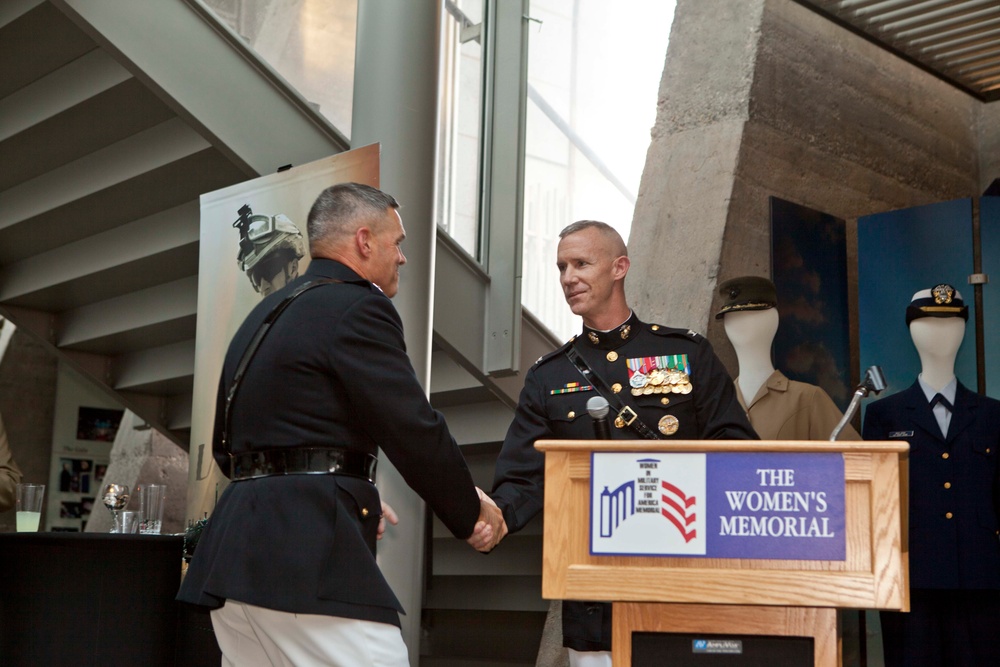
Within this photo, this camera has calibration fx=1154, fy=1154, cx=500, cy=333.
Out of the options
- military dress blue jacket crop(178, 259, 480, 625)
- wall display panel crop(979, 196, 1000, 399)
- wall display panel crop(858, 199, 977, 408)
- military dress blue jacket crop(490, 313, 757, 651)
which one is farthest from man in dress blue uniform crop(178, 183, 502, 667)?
wall display panel crop(979, 196, 1000, 399)

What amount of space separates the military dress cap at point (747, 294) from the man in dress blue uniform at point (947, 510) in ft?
2.04

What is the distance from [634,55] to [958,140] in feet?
5.48

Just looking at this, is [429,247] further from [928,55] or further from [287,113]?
[928,55]

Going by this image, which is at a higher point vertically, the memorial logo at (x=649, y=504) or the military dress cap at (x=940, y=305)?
the military dress cap at (x=940, y=305)

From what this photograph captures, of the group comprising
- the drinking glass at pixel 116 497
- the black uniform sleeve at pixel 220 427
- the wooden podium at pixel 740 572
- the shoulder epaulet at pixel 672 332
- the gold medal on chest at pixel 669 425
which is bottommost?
the wooden podium at pixel 740 572

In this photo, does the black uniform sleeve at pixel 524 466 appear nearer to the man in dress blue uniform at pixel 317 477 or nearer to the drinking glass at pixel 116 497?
the man in dress blue uniform at pixel 317 477

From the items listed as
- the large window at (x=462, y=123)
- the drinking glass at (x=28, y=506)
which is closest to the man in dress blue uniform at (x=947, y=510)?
the large window at (x=462, y=123)

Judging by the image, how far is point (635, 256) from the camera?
4.80m

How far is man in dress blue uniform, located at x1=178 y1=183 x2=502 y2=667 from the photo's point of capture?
217 cm

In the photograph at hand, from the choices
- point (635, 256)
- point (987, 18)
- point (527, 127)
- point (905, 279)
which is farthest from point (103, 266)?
point (987, 18)

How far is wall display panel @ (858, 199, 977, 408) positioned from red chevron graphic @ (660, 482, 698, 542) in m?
2.69

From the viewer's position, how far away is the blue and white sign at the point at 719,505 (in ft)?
6.36

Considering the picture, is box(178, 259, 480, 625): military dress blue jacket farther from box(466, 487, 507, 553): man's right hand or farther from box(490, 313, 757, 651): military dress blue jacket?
box(490, 313, 757, 651): military dress blue jacket

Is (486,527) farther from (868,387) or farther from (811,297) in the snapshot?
(811,297)
